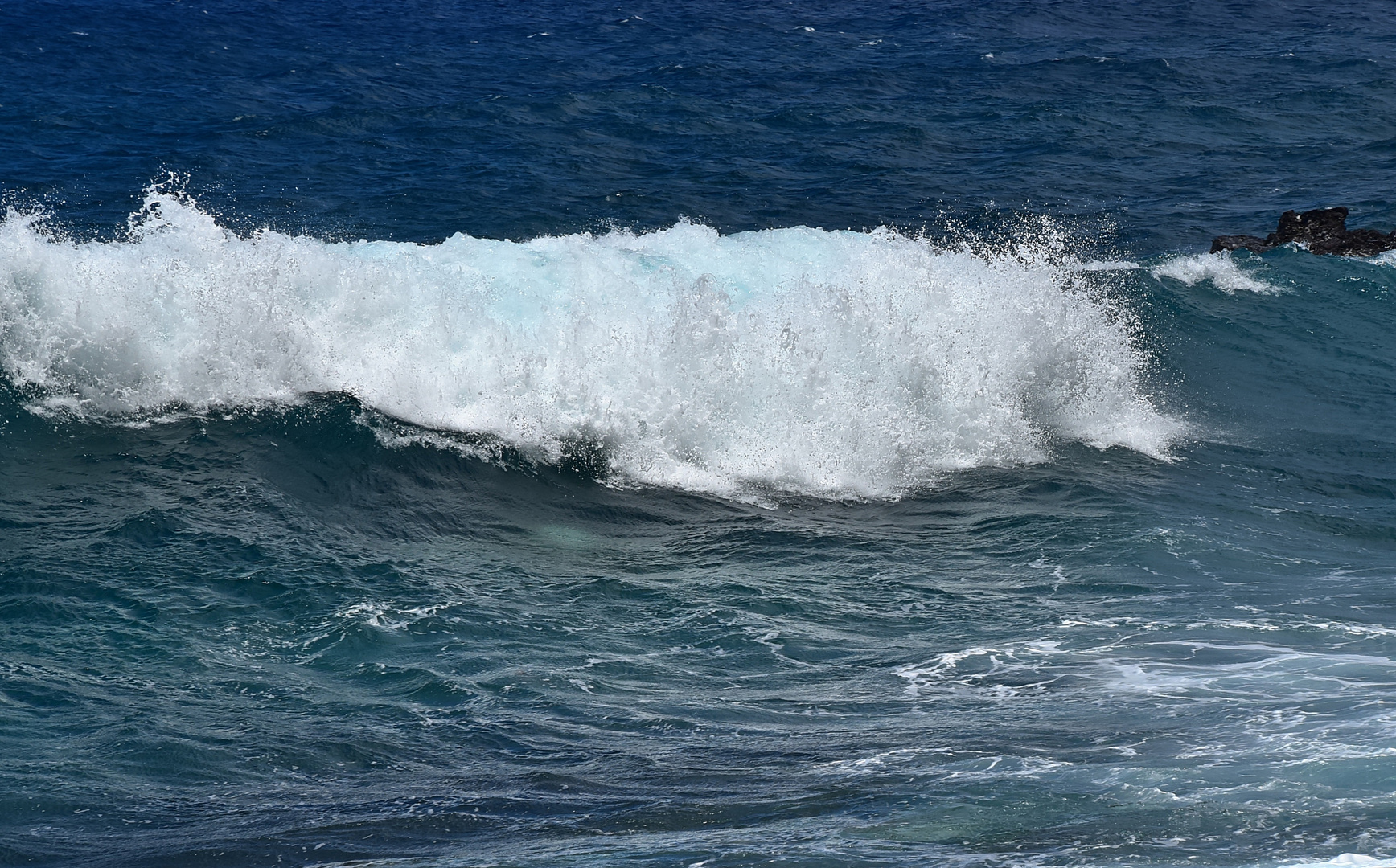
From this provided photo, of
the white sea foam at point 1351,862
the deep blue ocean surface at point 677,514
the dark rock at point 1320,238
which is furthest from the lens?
the dark rock at point 1320,238

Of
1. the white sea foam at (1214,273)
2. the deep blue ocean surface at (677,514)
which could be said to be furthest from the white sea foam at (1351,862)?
the white sea foam at (1214,273)

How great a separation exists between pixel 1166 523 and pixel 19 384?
11.5 m

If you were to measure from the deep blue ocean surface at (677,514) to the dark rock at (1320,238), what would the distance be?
0.55m

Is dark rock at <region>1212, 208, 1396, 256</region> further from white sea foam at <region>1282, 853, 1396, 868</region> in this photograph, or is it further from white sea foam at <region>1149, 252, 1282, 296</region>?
white sea foam at <region>1282, 853, 1396, 868</region>

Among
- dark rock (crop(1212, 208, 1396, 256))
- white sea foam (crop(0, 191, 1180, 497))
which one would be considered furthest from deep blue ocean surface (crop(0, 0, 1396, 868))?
dark rock (crop(1212, 208, 1396, 256))

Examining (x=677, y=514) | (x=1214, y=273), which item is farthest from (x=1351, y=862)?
(x=1214, y=273)

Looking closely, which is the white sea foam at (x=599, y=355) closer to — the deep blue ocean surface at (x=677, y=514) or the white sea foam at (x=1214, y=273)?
the deep blue ocean surface at (x=677, y=514)

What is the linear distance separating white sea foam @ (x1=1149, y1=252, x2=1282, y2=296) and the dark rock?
872 mm

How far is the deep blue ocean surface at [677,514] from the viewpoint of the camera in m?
7.64

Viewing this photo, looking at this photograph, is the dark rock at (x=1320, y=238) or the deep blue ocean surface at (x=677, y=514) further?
the dark rock at (x=1320, y=238)

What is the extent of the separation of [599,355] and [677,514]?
248 centimetres

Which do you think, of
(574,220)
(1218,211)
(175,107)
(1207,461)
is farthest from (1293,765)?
(175,107)

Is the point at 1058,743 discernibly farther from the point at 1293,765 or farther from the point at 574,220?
the point at 574,220

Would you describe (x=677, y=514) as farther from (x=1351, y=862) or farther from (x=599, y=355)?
(x=1351, y=862)
